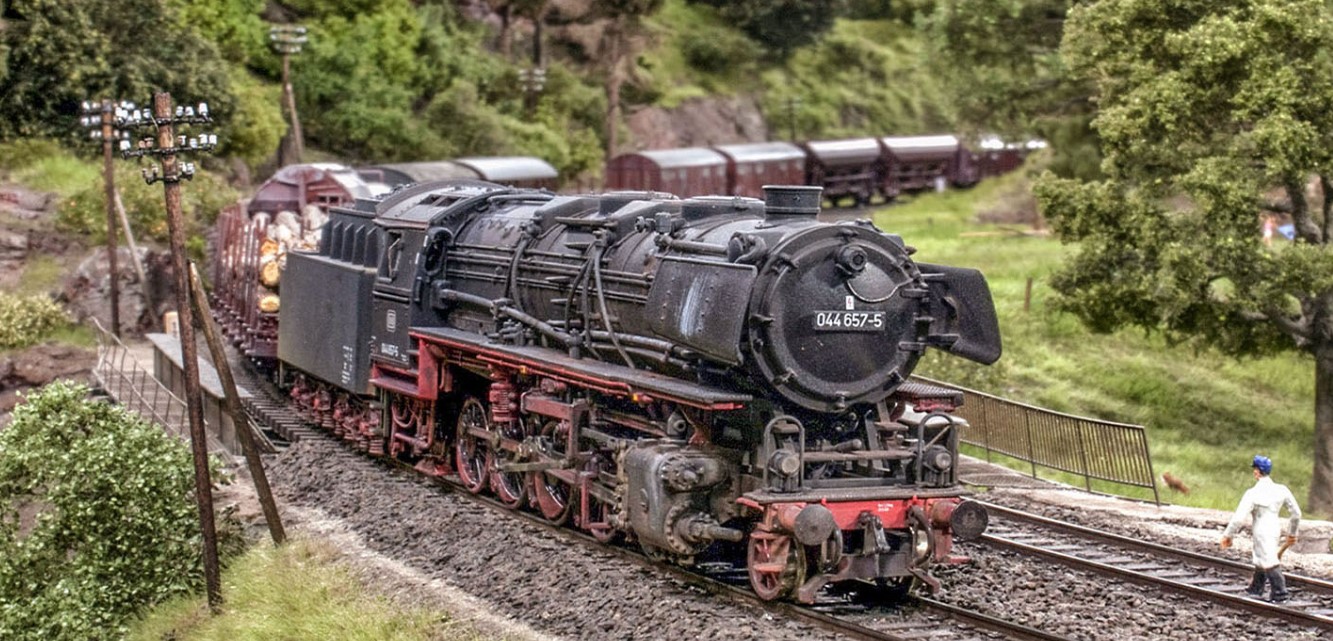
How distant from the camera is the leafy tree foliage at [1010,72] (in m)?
31.9

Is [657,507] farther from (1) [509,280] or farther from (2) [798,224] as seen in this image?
(1) [509,280]

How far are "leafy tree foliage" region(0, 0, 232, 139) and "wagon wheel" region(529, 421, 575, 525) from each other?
24.1 metres

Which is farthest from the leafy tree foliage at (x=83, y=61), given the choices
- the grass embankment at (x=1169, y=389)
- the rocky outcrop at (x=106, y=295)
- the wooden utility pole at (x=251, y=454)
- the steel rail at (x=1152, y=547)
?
the steel rail at (x=1152, y=547)

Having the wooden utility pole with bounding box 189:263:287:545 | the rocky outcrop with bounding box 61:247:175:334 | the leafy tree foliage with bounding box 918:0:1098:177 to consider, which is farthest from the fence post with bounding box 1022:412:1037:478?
the rocky outcrop with bounding box 61:247:175:334

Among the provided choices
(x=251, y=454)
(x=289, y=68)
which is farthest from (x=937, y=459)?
(x=289, y=68)

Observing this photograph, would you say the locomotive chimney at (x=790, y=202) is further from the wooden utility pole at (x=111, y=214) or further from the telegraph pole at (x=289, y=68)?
the telegraph pole at (x=289, y=68)

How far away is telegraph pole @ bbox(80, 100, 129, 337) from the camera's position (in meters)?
29.1

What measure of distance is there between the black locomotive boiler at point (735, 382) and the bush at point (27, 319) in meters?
19.1

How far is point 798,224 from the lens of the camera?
12922 mm

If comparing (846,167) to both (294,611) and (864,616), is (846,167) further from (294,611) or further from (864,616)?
(864,616)

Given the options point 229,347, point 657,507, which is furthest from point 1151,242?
point 229,347

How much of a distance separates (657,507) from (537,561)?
2.14m

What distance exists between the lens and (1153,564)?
15.0 metres

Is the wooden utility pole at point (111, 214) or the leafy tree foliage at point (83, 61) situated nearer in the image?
the wooden utility pole at point (111, 214)
